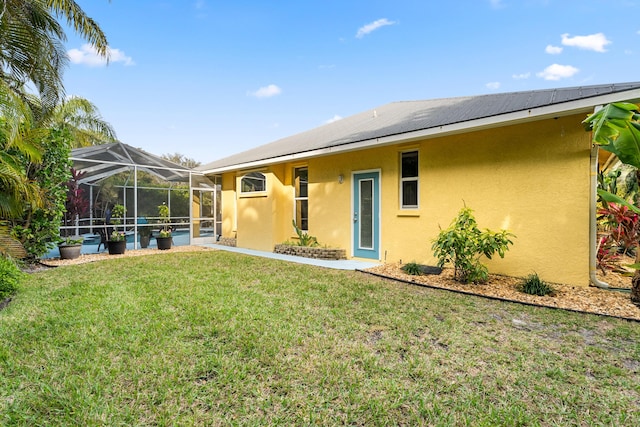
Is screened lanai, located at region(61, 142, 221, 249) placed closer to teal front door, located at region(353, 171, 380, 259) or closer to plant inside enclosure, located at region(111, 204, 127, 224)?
plant inside enclosure, located at region(111, 204, 127, 224)

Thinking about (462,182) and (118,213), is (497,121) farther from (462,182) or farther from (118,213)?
(118,213)

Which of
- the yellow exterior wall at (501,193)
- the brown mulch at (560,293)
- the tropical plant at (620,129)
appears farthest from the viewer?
the yellow exterior wall at (501,193)

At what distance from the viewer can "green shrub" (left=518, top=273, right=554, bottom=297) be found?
5.77 metres

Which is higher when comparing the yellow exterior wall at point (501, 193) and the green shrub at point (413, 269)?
the yellow exterior wall at point (501, 193)

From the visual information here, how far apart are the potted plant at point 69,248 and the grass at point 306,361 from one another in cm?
485

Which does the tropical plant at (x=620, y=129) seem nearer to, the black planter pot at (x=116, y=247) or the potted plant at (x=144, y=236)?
the black planter pot at (x=116, y=247)

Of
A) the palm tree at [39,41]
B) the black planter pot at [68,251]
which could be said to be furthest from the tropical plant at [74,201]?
the palm tree at [39,41]

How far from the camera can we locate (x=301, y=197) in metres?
11.7

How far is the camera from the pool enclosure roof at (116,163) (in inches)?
439

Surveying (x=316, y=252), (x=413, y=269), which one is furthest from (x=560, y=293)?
(x=316, y=252)

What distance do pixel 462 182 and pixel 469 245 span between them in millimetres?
1973

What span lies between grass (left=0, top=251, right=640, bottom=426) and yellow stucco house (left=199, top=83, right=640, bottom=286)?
227 cm

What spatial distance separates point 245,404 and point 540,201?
271 inches

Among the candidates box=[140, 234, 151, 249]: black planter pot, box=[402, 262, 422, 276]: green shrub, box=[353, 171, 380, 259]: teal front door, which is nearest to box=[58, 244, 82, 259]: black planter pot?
box=[140, 234, 151, 249]: black planter pot
